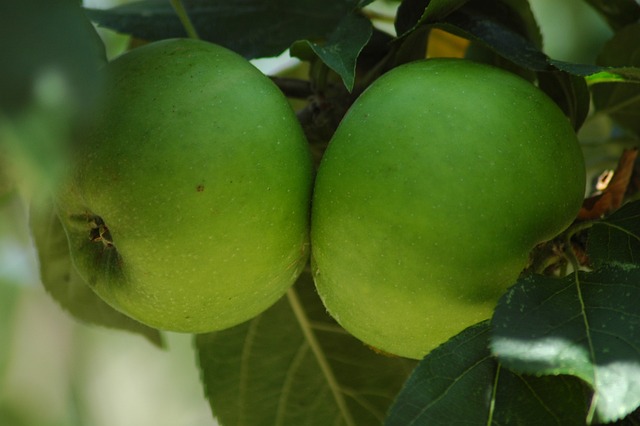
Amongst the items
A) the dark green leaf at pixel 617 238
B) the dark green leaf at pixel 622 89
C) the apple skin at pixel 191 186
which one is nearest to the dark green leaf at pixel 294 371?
the apple skin at pixel 191 186

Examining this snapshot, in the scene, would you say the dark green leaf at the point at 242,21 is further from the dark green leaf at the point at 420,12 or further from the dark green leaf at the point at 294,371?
the dark green leaf at the point at 294,371

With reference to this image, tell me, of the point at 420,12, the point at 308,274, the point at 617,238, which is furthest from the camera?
the point at 308,274

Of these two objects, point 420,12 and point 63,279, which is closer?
point 420,12

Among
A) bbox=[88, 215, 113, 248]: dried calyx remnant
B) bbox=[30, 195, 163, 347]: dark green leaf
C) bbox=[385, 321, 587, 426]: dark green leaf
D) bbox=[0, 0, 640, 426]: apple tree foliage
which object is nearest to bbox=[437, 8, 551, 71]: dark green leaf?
bbox=[0, 0, 640, 426]: apple tree foliage

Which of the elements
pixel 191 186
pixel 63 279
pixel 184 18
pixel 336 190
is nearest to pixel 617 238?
pixel 336 190

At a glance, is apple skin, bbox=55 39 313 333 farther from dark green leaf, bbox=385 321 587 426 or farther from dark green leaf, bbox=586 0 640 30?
dark green leaf, bbox=586 0 640 30

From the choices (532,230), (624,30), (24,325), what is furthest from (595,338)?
(24,325)

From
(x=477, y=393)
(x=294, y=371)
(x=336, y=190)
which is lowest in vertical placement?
(x=294, y=371)

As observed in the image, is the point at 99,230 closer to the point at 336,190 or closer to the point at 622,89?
the point at 336,190
